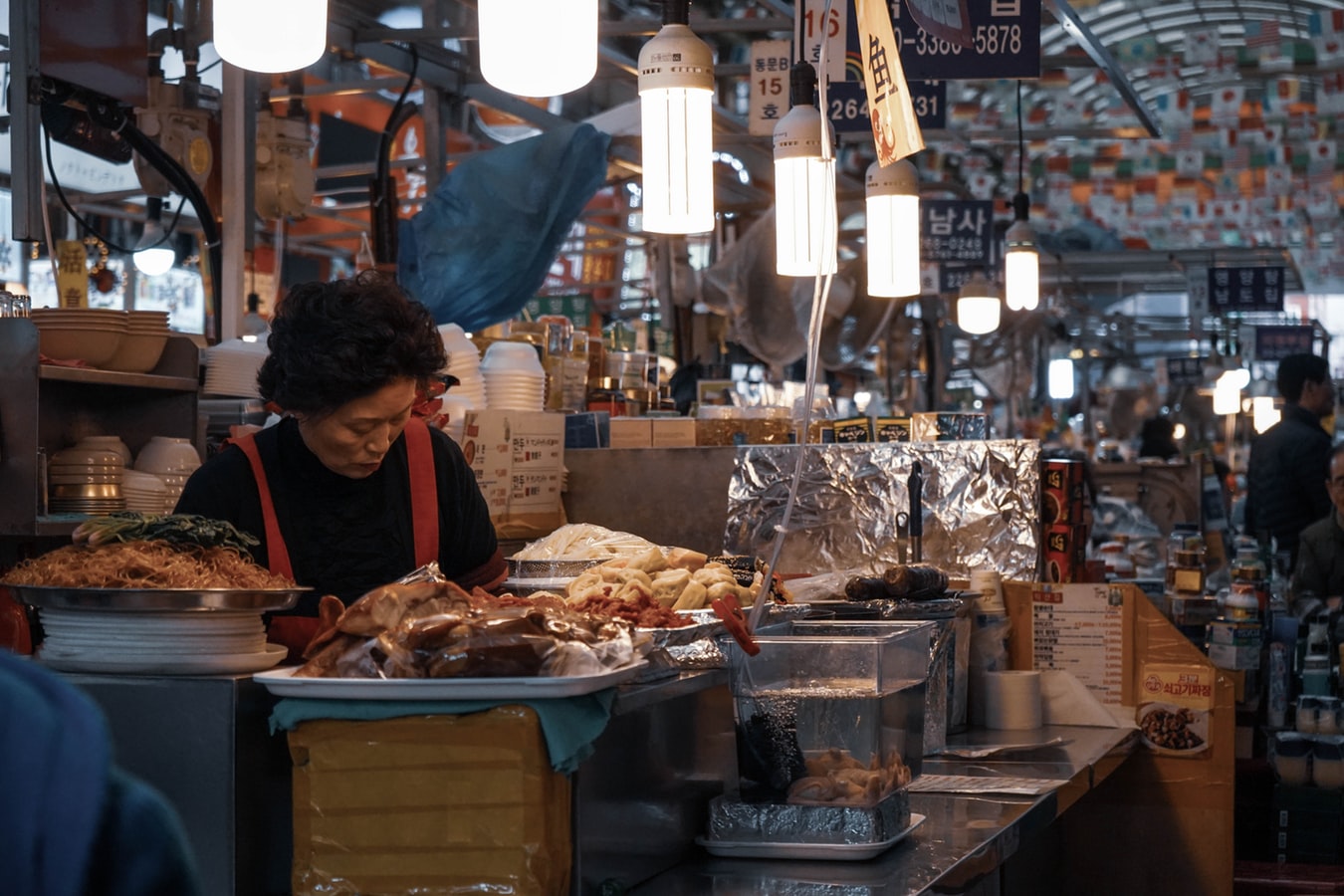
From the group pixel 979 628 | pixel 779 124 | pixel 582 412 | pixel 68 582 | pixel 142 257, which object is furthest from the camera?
pixel 142 257

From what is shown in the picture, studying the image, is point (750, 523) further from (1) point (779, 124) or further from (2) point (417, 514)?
(2) point (417, 514)

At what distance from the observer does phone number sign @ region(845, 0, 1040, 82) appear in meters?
6.11

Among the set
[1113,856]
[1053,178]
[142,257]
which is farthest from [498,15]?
[1053,178]

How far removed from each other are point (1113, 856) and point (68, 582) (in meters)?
3.19

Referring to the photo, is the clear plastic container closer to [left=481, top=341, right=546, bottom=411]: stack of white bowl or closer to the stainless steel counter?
the stainless steel counter

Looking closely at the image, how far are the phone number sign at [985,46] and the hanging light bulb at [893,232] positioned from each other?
5.37 feet

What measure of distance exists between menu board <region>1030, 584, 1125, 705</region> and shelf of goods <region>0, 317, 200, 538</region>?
2.57 m

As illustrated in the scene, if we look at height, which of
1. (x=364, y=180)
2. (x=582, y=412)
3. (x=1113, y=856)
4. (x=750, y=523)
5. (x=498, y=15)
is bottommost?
(x=1113, y=856)

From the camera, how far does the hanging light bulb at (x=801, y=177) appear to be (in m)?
3.62

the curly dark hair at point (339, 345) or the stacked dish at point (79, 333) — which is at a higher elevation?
the stacked dish at point (79, 333)

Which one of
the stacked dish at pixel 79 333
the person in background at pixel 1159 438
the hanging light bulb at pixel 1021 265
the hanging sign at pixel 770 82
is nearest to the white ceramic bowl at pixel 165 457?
the stacked dish at pixel 79 333

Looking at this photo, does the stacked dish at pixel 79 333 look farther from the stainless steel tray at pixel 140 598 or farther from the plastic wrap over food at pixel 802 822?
the plastic wrap over food at pixel 802 822

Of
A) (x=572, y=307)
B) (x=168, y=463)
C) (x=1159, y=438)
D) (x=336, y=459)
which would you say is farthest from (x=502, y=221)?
(x=1159, y=438)

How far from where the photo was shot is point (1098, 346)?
2823cm
